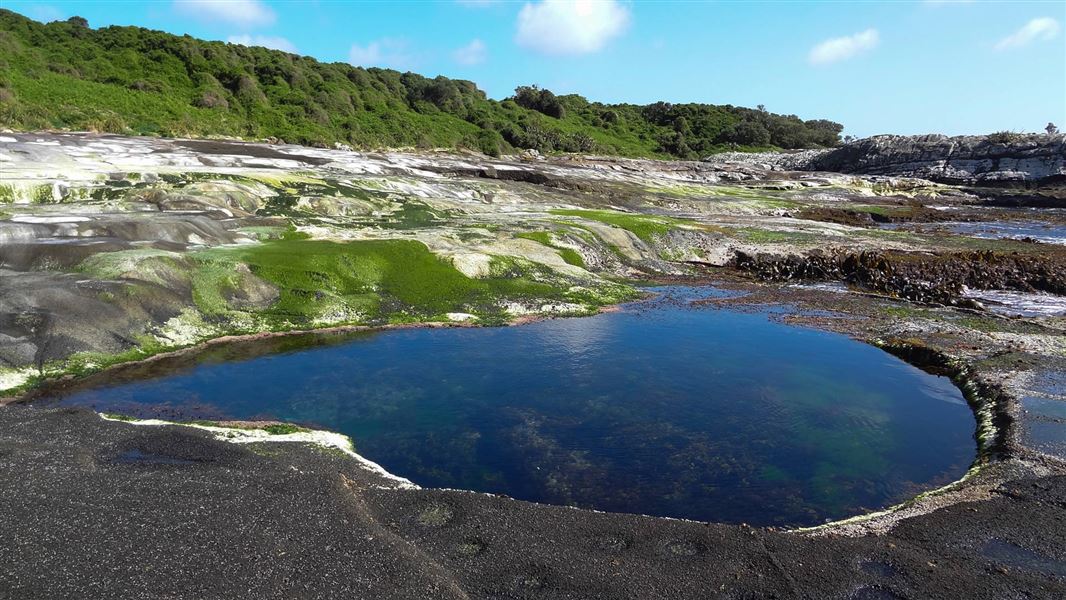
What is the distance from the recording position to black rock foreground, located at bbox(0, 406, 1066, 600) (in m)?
10.9

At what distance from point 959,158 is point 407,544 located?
423 feet

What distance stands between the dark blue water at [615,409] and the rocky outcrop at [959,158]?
327 feet

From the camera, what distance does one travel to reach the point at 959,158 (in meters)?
111

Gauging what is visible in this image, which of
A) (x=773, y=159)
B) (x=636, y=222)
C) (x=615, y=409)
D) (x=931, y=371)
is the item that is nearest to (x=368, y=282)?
(x=615, y=409)

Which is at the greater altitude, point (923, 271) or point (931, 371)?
point (923, 271)

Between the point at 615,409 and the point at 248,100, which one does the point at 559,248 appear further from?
the point at 248,100

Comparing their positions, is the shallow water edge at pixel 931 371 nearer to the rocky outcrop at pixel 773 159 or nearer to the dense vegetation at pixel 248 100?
the dense vegetation at pixel 248 100

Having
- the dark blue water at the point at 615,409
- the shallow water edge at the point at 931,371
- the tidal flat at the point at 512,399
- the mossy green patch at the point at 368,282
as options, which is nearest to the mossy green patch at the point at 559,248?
the tidal flat at the point at 512,399

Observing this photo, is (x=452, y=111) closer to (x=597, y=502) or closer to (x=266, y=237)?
(x=266, y=237)

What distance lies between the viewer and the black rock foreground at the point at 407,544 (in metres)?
10.9

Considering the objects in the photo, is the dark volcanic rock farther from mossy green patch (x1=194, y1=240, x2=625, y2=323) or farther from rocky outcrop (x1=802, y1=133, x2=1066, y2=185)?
rocky outcrop (x1=802, y1=133, x2=1066, y2=185)

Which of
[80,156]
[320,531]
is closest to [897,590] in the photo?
[320,531]

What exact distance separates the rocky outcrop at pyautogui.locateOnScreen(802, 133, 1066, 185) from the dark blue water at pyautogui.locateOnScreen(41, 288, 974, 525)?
99809mm

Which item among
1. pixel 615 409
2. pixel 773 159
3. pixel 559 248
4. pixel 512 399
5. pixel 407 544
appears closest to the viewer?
pixel 407 544
